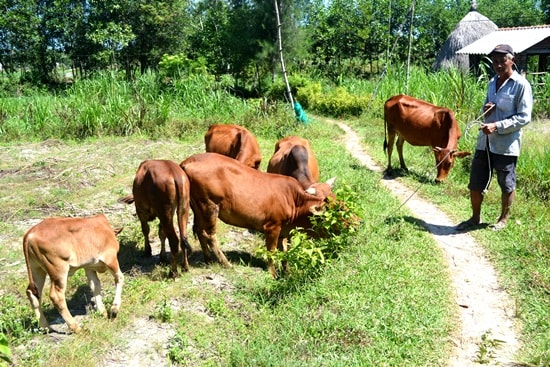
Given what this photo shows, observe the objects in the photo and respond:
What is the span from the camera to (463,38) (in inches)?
883

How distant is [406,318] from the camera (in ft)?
14.0

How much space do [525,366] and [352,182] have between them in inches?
175

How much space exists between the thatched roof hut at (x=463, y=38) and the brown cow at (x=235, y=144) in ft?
54.4

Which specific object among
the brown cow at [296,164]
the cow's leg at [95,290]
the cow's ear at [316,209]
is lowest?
the cow's leg at [95,290]

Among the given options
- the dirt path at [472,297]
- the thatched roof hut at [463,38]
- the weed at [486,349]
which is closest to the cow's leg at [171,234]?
the dirt path at [472,297]

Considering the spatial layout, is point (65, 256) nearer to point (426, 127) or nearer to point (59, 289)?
point (59, 289)

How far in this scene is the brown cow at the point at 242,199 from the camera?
215 inches

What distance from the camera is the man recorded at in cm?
555

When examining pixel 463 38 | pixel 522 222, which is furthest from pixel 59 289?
pixel 463 38

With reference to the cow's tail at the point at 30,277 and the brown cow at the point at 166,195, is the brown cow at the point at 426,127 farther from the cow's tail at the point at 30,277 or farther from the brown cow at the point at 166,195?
the cow's tail at the point at 30,277

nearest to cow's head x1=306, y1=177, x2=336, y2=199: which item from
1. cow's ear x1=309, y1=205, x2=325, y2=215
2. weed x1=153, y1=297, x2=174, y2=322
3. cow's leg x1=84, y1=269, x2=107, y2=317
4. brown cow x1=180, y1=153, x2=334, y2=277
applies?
brown cow x1=180, y1=153, x2=334, y2=277

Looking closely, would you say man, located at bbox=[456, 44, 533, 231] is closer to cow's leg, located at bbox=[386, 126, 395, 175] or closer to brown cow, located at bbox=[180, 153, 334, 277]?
brown cow, located at bbox=[180, 153, 334, 277]

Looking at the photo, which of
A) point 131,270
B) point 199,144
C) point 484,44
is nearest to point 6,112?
point 199,144

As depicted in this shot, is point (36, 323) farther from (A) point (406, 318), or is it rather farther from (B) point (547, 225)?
(B) point (547, 225)
